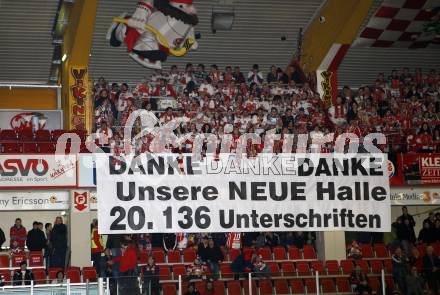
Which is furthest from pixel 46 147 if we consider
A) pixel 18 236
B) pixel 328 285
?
pixel 328 285

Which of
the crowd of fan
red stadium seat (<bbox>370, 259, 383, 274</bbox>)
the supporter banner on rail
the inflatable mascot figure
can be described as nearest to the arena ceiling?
the inflatable mascot figure

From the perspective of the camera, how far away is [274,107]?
1057 inches

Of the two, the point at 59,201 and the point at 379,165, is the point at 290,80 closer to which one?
the point at 379,165

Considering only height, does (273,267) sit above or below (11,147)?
below

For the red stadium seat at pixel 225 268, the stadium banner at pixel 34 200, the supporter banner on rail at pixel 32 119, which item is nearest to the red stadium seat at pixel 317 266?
the red stadium seat at pixel 225 268

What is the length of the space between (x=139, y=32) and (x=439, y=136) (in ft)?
30.7

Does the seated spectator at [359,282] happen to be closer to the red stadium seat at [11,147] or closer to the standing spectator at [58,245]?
the standing spectator at [58,245]

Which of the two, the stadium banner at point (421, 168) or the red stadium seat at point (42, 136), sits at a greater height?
the red stadium seat at point (42, 136)

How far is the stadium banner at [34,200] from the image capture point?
949 inches

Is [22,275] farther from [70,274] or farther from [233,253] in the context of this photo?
[233,253]

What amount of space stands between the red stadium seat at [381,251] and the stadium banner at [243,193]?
8.58 ft

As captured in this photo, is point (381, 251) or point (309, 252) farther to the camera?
point (381, 251)

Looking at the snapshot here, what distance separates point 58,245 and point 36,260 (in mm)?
678

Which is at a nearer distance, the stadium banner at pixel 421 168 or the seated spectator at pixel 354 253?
the seated spectator at pixel 354 253
